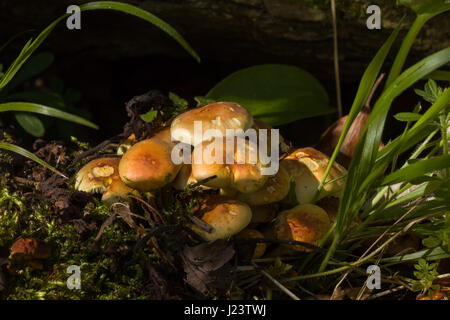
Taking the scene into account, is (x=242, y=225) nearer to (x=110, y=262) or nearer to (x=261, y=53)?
(x=110, y=262)

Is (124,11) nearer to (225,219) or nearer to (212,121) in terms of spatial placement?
(212,121)

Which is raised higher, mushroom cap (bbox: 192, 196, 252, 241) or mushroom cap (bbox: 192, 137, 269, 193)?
mushroom cap (bbox: 192, 137, 269, 193)

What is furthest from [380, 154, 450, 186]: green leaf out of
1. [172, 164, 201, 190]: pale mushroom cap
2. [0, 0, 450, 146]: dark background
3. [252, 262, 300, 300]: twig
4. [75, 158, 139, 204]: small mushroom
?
[0, 0, 450, 146]: dark background

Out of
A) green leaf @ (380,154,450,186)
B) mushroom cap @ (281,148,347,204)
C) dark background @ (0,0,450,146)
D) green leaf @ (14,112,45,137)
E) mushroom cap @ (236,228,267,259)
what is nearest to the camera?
green leaf @ (380,154,450,186)

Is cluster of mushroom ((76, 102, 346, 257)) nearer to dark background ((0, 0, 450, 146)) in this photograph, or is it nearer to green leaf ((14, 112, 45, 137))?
green leaf ((14, 112, 45, 137))

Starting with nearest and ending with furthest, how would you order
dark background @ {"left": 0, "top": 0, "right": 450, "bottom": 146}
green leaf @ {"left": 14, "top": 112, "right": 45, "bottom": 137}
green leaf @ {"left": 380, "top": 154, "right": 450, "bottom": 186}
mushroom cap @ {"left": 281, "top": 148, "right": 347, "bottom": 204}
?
1. green leaf @ {"left": 380, "top": 154, "right": 450, "bottom": 186}
2. mushroom cap @ {"left": 281, "top": 148, "right": 347, "bottom": 204}
3. green leaf @ {"left": 14, "top": 112, "right": 45, "bottom": 137}
4. dark background @ {"left": 0, "top": 0, "right": 450, "bottom": 146}

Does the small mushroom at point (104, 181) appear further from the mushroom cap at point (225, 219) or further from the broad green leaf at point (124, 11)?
the broad green leaf at point (124, 11)
